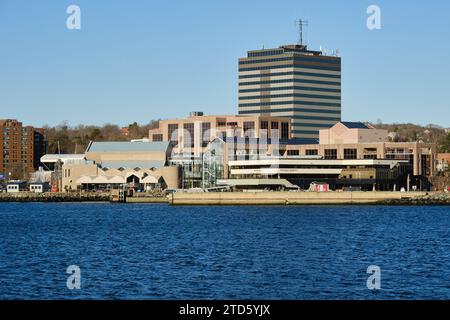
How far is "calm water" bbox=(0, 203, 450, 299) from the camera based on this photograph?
45.2 metres

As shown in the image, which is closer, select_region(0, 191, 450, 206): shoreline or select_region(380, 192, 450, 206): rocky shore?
select_region(0, 191, 450, 206): shoreline

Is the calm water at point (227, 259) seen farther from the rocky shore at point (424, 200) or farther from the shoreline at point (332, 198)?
the rocky shore at point (424, 200)

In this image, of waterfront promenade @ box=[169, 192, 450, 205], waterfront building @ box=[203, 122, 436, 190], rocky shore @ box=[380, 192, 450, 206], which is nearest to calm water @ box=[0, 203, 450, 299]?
waterfront promenade @ box=[169, 192, 450, 205]

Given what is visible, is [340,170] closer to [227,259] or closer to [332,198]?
[332,198]

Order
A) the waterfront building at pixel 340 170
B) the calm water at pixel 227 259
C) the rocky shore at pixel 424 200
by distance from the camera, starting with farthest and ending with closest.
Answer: the waterfront building at pixel 340 170
the rocky shore at pixel 424 200
the calm water at pixel 227 259

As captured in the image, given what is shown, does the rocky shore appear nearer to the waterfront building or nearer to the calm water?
the waterfront building

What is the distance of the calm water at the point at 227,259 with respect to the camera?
45.2m

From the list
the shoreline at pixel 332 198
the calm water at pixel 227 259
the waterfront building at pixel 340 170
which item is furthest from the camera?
the waterfront building at pixel 340 170

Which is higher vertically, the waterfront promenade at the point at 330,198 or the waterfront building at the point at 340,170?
the waterfront building at the point at 340,170

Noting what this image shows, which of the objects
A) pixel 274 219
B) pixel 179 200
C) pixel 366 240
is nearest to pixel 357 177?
pixel 179 200

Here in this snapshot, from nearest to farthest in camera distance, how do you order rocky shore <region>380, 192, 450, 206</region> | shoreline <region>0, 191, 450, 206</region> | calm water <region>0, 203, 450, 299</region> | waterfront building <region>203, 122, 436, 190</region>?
calm water <region>0, 203, 450, 299</region>, shoreline <region>0, 191, 450, 206</region>, rocky shore <region>380, 192, 450, 206</region>, waterfront building <region>203, 122, 436, 190</region>

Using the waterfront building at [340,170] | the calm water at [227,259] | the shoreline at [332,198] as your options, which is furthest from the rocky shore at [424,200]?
the calm water at [227,259]

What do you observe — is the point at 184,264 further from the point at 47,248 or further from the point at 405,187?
the point at 405,187
